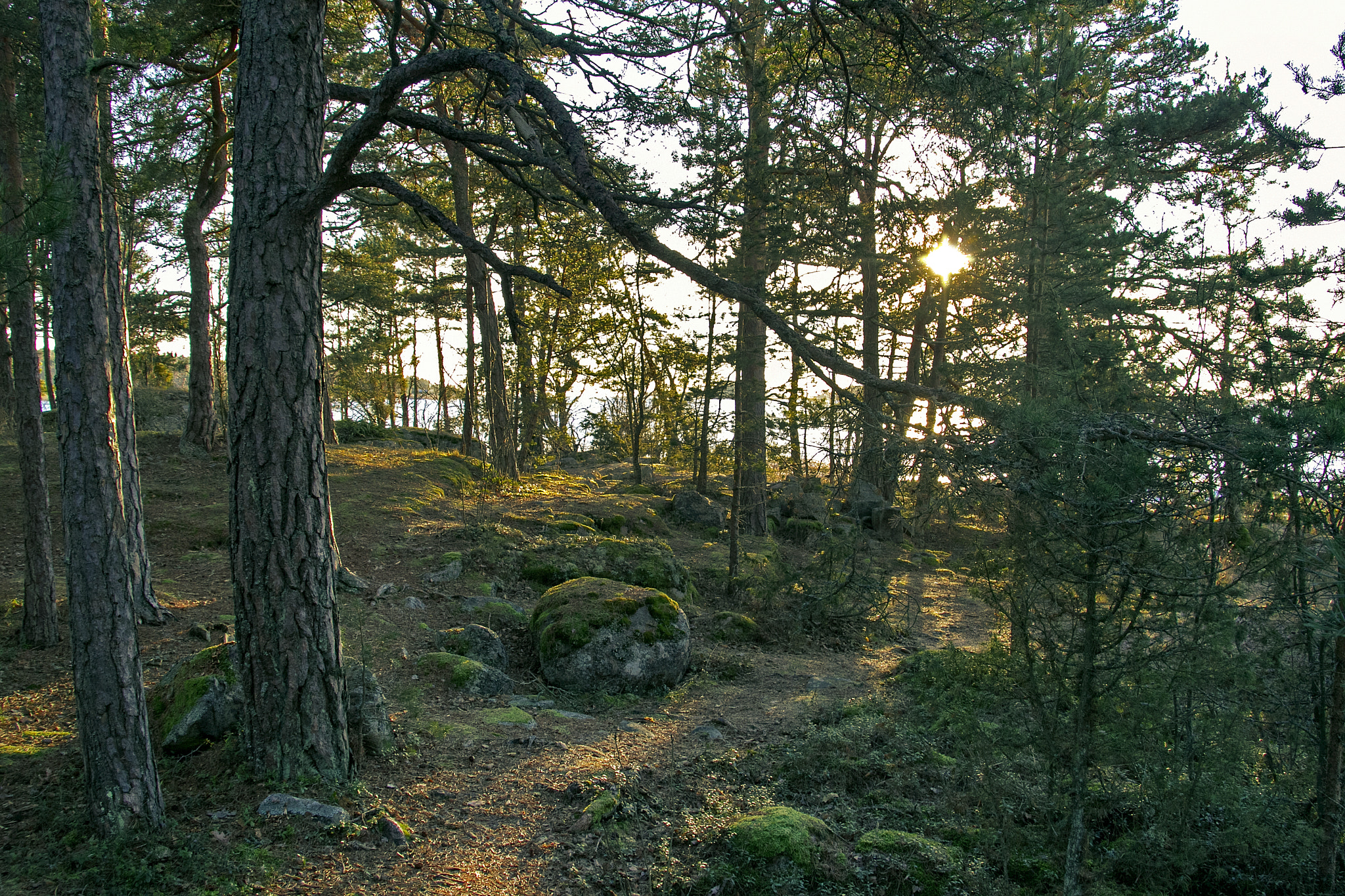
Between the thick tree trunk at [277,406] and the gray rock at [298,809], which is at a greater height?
the thick tree trunk at [277,406]

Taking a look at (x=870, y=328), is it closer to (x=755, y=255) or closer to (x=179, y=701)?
(x=755, y=255)

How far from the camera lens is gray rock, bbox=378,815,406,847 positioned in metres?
3.73

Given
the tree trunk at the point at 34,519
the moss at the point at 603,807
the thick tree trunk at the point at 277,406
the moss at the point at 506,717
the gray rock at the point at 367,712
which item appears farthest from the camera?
the tree trunk at the point at 34,519

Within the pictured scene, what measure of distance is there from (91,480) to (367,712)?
6.87 ft

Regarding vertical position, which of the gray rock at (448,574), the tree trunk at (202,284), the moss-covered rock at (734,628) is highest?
the tree trunk at (202,284)

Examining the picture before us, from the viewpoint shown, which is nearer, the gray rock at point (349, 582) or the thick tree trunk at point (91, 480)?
the thick tree trunk at point (91, 480)

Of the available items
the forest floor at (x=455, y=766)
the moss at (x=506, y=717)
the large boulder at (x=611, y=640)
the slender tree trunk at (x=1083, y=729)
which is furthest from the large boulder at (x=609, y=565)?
the slender tree trunk at (x=1083, y=729)

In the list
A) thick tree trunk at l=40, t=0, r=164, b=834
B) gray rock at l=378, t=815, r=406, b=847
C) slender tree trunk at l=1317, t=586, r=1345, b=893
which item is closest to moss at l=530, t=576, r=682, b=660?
gray rock at l=378, t=815, r=406, b=847

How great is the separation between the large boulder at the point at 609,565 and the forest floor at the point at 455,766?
0.37m

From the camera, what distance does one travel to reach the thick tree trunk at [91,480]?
3295 mm

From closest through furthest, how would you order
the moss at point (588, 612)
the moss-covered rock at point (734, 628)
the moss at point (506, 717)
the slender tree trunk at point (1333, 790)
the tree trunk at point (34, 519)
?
1. the slender tree trunk at point (1333, 790)
2. the moss at point (506, 717)
3. the tree trunk at point (34, 519)
4. the moss at point (588, 612)
5. the moss-covered rock at point (734, 628)

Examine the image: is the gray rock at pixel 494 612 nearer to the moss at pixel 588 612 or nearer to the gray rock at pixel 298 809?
the moss at pixel 588 612

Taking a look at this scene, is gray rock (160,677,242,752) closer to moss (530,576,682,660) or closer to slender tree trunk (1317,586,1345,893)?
moss (530,576,682,660)

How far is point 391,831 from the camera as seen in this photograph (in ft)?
12.4
